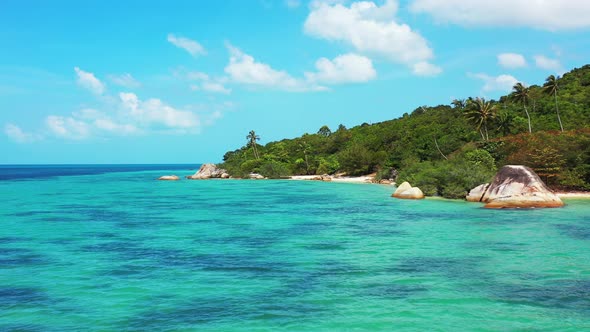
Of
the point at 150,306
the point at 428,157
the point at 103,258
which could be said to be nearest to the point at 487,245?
the point at 150,306

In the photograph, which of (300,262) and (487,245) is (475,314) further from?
(487,245)

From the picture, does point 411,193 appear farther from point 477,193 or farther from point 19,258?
point 19,258

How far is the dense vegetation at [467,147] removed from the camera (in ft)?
152

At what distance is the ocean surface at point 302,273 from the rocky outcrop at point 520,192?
3.00m

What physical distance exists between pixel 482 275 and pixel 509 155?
4202cm

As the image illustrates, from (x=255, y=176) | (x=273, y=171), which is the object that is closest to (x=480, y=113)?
(x=273, y=171)

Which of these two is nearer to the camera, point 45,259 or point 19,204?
point 45,259

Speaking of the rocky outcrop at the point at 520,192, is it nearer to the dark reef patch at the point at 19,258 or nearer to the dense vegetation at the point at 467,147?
the dense vegetation at the point at 467,147

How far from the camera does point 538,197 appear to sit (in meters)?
36.4

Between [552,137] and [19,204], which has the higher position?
[552,137]

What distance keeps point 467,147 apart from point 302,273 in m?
53.4

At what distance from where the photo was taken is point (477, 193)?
42.6 m

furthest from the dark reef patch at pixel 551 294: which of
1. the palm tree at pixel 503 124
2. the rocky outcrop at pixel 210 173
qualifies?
the rocky outcrop at pixel 210 173

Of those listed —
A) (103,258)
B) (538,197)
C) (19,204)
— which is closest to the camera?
(103,258)
